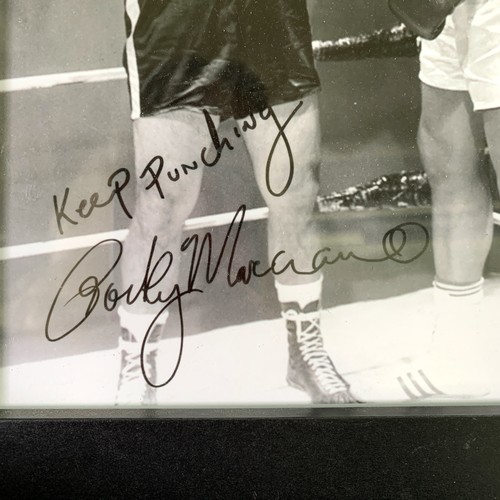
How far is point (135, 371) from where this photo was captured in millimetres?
860

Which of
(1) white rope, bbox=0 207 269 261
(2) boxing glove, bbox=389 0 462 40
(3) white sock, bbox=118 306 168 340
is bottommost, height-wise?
(3) white sock, bbox=118 306 168 340

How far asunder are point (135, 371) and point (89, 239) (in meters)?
0.22

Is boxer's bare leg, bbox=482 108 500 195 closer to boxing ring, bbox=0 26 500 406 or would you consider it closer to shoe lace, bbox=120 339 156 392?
boxing ring, bbox=0 26 500 406

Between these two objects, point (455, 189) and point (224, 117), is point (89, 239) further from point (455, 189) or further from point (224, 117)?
point (455, 189)

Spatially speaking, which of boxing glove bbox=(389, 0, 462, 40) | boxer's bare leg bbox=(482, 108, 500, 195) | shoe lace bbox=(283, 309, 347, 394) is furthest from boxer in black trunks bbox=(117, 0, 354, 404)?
boxer's bare leg bbox=(482, 108, 500, 195)

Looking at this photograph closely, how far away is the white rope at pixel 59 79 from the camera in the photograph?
863 mm

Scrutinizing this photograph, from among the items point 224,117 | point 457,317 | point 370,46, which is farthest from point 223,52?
point 457,317

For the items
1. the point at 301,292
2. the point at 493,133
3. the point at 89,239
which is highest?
the point at 493,133

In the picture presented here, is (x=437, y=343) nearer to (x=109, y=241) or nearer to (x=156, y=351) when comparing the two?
(x=156, y=351)

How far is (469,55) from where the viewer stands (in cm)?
84

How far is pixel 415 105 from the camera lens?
Result: 85 cm

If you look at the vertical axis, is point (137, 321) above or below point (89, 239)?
below

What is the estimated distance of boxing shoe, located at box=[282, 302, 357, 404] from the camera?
0.85m
